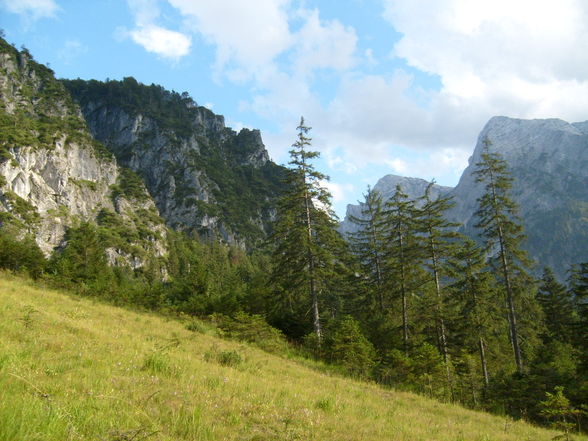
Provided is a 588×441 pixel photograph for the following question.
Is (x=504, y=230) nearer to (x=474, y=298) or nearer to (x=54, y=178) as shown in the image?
(x=474, y=298)

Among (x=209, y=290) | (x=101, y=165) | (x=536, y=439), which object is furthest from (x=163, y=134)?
(x=536, y=439)

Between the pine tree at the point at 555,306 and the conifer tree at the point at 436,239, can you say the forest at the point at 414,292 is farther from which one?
the pine tree at the point at 555,306

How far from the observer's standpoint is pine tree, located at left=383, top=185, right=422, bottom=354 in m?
24.4

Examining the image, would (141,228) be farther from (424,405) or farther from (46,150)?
(424,405)

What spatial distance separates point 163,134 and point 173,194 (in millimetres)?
37455

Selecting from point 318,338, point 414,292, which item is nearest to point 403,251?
point 414,292

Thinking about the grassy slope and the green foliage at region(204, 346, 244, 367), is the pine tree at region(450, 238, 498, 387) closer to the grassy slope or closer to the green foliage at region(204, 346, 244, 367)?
the grassy slope

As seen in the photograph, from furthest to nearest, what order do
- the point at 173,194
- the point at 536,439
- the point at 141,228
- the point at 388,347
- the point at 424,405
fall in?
the point at 173,194
the point at 141,228
the point at 388,347
the point at 424,405
the point at 536,439

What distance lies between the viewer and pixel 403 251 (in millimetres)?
25141

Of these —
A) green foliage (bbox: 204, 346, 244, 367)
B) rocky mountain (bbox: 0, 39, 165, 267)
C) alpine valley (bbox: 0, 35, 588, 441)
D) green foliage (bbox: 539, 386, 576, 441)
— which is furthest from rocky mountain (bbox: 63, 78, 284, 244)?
green foliage (bbox: 539, 386, 576, 441)

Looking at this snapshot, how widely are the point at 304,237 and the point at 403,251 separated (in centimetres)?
748

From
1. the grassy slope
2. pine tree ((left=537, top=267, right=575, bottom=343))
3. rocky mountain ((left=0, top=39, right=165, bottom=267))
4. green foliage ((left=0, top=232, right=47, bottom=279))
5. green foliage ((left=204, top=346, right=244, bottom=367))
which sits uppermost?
rocky mountain ((left=0, top=39, right=165, bottom=267))

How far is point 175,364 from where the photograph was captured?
→ 7.54 m

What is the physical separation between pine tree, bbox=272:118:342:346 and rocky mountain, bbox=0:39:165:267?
71363 millimetres
